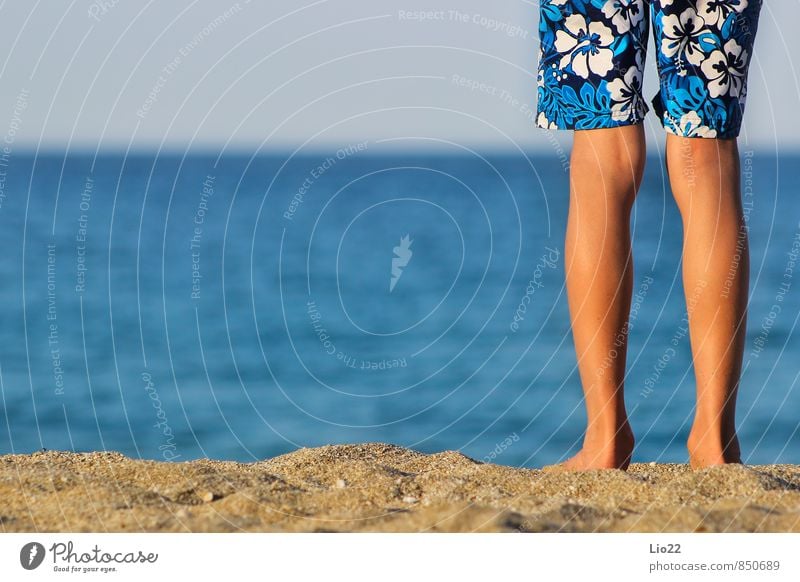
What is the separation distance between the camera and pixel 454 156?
35.0 metres

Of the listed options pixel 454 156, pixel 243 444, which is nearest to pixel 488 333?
pixel 243 444

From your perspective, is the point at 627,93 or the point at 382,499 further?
the point at 627,93

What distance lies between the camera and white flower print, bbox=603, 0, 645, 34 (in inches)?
87.2

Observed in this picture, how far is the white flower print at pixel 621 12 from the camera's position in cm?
221

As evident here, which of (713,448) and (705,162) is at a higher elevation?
(705,162)

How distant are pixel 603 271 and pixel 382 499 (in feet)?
2.17

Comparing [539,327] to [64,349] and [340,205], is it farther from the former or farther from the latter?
[340,205]

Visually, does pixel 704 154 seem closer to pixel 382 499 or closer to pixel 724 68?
pixel 724 68

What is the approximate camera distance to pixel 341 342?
8.56m
